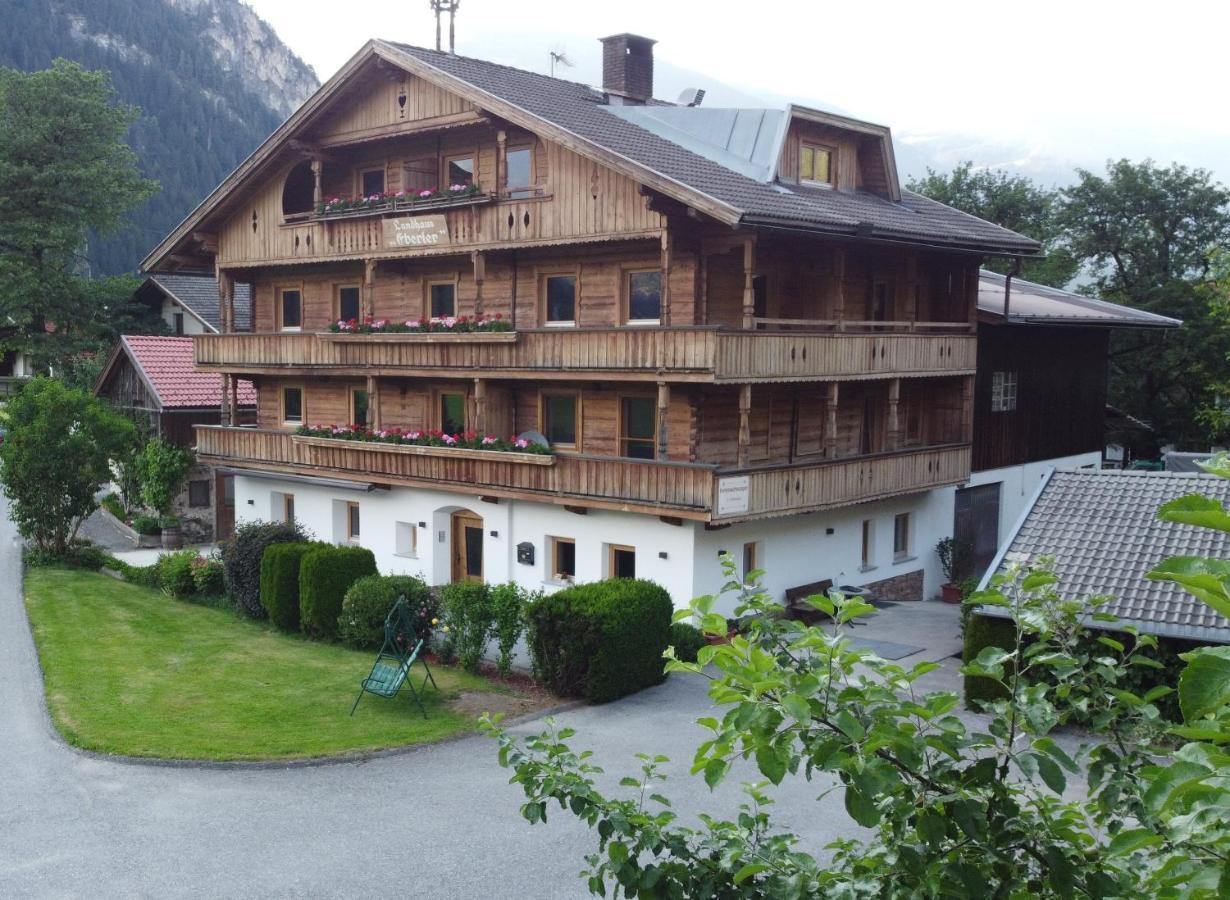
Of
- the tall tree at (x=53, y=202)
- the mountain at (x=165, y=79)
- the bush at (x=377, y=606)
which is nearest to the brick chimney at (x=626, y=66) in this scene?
the bush at (x=377, y=606)

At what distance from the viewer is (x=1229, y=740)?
2586 mm

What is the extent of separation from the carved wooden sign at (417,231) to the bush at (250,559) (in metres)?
6.99

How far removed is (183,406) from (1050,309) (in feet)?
82.8

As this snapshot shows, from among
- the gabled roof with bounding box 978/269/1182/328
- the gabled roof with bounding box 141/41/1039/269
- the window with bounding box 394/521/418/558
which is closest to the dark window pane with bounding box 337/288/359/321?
the gabled roof with bounding box 141/41/1039/269

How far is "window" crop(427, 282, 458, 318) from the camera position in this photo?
28688 millimetres

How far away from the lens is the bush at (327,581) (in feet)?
76.4

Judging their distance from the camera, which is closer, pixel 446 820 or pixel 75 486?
pixel 446 820

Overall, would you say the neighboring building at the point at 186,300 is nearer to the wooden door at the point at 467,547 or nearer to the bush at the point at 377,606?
the wooden door at the point at 467,547

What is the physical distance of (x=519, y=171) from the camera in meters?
26.1

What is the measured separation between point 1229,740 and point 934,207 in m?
28.8

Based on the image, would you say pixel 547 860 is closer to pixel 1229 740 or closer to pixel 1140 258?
pixel 1229 740

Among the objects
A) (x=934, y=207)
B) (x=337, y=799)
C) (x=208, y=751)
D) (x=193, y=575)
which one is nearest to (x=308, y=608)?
(x=193, y=575)

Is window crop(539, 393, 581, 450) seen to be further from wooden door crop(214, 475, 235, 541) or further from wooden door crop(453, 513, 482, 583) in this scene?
wooden door crop(214, 475, 235, 541)

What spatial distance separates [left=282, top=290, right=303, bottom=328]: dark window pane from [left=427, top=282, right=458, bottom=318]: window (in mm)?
5207
